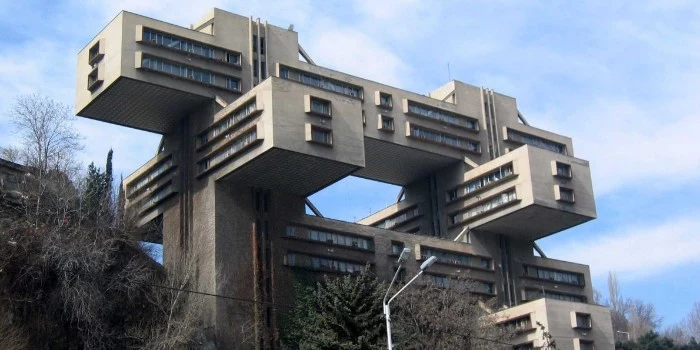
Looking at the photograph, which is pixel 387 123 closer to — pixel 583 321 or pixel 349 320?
pixel 583 321

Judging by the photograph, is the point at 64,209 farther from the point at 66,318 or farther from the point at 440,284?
the point at 440,284

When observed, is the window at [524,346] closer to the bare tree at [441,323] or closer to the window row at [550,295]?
the window row at [550,295]

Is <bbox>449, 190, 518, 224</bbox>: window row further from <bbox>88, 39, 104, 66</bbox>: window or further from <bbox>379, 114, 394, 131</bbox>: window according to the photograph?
<bbox>88, 39, 104, 66</bbox>: window

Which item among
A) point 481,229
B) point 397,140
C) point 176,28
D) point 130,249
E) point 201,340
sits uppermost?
point 176,28

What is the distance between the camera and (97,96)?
73312 mm

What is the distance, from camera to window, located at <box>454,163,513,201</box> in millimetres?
87438

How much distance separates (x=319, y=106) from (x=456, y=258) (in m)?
22.3

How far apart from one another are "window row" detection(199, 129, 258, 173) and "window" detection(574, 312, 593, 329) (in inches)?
1308

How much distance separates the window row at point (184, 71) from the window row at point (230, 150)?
18.6 feet

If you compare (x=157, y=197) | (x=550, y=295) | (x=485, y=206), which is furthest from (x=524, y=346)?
(x=157, y=197)

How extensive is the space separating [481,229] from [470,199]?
2912mm

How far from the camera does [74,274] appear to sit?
56094 millimetres

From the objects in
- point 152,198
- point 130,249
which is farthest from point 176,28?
point 130,249

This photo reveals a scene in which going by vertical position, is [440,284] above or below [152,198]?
below
